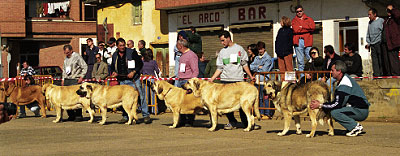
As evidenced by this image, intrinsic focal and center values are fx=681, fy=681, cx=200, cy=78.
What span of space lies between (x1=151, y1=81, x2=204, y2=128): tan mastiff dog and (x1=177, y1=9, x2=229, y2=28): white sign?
17.9m

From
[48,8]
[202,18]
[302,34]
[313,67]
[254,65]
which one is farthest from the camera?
[48,8]

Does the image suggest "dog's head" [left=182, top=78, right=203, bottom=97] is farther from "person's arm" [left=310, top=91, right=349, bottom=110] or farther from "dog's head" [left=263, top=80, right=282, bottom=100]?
"person's arm" [left=310, top=91, right=349, bottom=110]

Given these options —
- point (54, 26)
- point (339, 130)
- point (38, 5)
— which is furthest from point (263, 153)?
point (38, 5)

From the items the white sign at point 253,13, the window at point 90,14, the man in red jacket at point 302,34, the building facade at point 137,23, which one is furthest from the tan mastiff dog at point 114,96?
the window at point 90,14

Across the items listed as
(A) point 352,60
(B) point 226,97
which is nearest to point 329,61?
(A) point 352,60

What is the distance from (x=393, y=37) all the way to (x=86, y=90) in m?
7.63

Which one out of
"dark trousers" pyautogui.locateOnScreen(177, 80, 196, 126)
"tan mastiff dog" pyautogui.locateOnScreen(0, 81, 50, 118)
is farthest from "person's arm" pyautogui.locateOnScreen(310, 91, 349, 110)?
"tan mastiff dog" pyautogui.locateOnScreen(0, 81, 50, 118)

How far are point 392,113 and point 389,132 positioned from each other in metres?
2.93

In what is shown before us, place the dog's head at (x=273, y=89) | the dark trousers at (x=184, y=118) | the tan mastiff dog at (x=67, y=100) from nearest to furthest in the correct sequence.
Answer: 1. the dog's head at (x=273, y=89)
2. the dark trousers at (x=184, y=118)
3. the tan mastiff dog at (x=67, y=100)

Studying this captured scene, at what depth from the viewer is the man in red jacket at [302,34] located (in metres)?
18.3

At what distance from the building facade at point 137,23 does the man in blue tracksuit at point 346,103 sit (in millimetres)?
25290

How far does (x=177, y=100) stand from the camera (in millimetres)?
14773

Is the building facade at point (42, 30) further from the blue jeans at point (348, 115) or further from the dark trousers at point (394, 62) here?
the blue jeans at point (348, 115)

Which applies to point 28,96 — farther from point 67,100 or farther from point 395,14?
point 395,14
